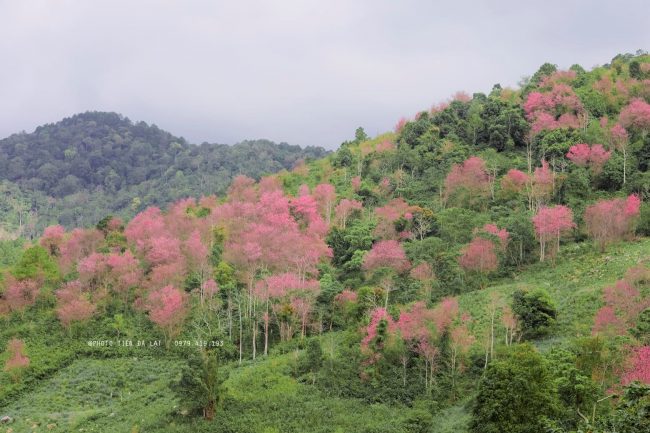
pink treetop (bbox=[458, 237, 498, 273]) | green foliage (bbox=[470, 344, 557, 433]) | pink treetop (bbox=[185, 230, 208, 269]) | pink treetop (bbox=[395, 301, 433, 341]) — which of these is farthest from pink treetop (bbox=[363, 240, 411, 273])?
green foliage (bbox=[470, 344, 557, 433])

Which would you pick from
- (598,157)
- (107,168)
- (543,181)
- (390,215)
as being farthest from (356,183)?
(107,168)

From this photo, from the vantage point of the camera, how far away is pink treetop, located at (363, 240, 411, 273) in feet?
125

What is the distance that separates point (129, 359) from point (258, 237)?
12.9 meters

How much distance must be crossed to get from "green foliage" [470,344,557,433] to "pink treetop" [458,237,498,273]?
16.3m

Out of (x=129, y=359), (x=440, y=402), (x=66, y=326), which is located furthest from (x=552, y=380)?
(x=66, y=326)

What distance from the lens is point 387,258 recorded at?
127 feet

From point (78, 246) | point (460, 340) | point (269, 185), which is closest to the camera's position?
point (460, 340)

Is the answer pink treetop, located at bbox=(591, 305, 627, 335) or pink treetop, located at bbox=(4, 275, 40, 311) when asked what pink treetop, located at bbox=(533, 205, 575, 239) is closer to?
pink treetop, located at bbox=(591, 305, 627, 335)

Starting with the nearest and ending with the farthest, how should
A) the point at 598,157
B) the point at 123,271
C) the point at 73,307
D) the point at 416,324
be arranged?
the point at 416,324, the point at 73,307, the point at 123,271, the point at 598,157

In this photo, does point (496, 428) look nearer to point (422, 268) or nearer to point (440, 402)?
point (440, 402)

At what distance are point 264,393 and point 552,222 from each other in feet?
72.6

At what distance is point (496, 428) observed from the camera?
64.9 ft

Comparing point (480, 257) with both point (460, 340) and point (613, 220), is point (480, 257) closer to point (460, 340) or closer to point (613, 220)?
point (613, 220)

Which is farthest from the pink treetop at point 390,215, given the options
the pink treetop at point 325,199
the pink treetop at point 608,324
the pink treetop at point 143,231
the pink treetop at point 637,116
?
the pink treetop at point 637,116
